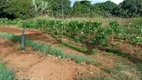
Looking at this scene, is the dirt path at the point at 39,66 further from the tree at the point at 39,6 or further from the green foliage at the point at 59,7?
the green foliage at the point at 59,7

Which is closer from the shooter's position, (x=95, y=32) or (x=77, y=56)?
(x=77, y=56)

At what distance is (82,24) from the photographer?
1360 cm

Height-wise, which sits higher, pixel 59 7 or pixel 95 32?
pixel 59 7

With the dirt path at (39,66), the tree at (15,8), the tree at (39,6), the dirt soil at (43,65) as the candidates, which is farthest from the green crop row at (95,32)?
the tree at (39,6)

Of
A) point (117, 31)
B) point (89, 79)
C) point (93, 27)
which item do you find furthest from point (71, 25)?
point (89, 79)

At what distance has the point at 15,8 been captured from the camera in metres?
34.5

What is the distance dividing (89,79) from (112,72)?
1.00 m

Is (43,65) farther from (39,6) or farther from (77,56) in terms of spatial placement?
(39,6)

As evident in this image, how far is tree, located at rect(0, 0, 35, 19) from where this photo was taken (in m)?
34.7

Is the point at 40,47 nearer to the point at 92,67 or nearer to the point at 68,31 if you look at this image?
the point at 92,67

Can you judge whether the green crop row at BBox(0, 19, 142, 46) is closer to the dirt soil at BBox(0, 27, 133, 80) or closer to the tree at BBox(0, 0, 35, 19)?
the dirt soil at BBox(0, 27, 133, 80)

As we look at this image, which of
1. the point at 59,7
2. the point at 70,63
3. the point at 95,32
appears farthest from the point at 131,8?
the point at 70,63

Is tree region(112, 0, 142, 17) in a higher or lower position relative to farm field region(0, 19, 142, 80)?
higher

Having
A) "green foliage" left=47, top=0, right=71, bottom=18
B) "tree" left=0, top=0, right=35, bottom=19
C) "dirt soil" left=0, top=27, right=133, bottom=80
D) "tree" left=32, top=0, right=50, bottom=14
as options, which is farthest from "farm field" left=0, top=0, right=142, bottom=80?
"green foliage" left=47, top=0, right=71, bottom=18
